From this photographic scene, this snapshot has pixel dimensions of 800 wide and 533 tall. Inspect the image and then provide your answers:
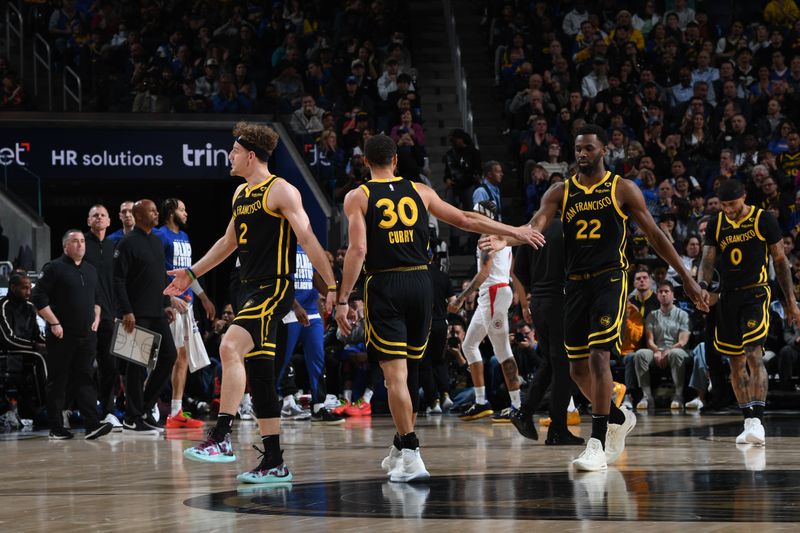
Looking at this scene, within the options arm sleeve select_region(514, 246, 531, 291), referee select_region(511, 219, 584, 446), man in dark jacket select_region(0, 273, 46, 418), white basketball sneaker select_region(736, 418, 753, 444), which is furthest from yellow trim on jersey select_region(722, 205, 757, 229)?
man in dark jacket select_region(0, 273, 46, 418)

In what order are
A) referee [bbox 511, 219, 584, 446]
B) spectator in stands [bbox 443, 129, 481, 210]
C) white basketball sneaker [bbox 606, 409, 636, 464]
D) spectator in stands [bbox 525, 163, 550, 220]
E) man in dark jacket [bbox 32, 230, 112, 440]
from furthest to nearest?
1. spectator in stands [bbox 443, 129, 481, 210]
2. spectator in stands [bbox 525, 163, 550, 220]
3. man in dark jacket [bbox 32, 230, 112, 440]
4. referee [bbox 511, 219, 584, 446]
5. white basketball sneaker [bbox 606, 409, 636, 464]

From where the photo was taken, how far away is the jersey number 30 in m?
7.41

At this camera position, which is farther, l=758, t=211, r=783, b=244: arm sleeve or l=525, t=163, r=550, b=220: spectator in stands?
l=525, t=163, r=550, b=220: spectator in stands

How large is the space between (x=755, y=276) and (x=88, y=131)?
1133 cm

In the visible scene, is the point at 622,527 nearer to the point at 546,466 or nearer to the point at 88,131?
the point at 546,466

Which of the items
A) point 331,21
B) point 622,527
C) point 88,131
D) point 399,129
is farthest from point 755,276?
point 331,21

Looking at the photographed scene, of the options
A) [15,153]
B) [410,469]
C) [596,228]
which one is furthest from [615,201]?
[15,153]

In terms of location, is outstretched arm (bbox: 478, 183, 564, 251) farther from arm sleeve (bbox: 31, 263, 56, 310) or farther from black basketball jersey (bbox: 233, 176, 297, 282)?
arm sleeve (bbox: 31, 263, 56, 310)

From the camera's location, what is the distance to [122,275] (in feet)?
37.9

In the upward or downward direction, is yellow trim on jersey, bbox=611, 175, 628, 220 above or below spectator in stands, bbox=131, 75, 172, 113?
below

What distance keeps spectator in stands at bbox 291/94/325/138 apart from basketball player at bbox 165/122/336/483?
1122cm

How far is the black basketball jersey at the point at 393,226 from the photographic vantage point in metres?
7.41

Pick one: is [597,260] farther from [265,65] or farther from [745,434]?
[265,65]

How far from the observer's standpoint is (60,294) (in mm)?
11680
